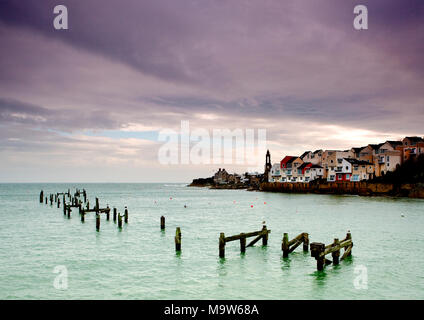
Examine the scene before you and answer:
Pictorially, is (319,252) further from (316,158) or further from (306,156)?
(306,156)

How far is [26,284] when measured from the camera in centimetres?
1673

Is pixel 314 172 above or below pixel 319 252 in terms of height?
above

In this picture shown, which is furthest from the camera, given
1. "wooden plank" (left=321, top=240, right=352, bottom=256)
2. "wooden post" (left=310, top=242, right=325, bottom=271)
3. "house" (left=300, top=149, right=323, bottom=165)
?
"house" (left=300, top=149, right=323, bottom=165)

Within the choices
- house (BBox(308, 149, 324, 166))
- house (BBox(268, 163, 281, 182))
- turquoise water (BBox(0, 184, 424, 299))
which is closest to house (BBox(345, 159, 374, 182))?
house (BBox(308, 149, 324, 166))

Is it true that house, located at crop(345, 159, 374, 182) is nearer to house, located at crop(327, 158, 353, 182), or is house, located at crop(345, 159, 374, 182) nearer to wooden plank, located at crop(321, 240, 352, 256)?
house, located at crop(327, 158, 353, 182)

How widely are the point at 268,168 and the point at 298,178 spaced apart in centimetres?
2667

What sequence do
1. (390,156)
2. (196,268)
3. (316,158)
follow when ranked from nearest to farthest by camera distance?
(196,268)
(390,156)
(316,158)

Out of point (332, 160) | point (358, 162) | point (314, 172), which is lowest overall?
point (314, 172)

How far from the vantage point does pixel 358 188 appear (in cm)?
9900

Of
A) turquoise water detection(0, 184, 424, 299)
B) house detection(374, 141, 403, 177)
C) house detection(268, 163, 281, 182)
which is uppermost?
house detection(374, 141, 403, 177)

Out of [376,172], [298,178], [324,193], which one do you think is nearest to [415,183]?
[376,172]

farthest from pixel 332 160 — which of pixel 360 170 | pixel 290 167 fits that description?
pixel 290 167

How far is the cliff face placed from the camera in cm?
8538
